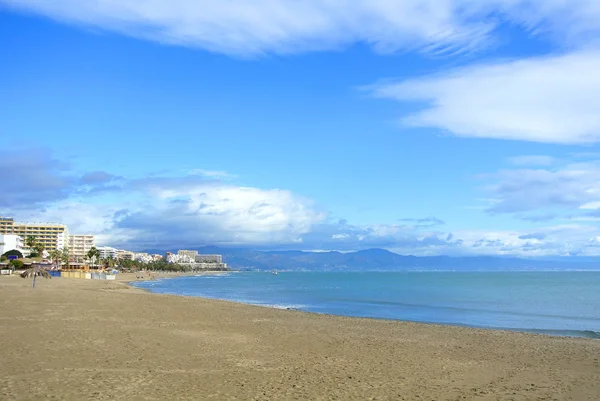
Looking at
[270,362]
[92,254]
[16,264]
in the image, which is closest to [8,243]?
[92,254]

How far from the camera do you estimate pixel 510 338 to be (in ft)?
74.3

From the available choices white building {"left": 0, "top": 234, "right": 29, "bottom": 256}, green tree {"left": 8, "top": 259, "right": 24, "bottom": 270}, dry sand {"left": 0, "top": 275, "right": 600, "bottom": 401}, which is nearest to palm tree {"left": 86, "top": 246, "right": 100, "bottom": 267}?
white building {"left": 0, "top": 234, "right": 29, "bottom": 256}

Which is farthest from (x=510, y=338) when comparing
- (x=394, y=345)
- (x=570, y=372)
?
(x=570, y=372)

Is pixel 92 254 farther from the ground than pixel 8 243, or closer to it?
closer to it

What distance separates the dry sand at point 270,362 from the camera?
35.1 ft

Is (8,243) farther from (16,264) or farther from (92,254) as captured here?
(16,264)

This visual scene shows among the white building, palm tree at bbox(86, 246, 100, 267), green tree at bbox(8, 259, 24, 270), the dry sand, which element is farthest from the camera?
palm tree at bbox(86, 246, 100, 267)

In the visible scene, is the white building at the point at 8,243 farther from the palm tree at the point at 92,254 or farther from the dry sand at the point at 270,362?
the dry sand at the point at 270,362

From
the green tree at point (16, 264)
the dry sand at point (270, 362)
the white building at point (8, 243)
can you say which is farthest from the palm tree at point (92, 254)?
the dry sand at point (270, 362)

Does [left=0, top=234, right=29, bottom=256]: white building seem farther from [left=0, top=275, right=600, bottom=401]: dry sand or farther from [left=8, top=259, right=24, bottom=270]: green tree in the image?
[left=0, top=275, right=600, bottom=401]: dry sand

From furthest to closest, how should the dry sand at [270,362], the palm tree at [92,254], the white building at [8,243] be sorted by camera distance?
the palm tree at [92,254] → the white building at [8,243] → the dry sand at [270,362]

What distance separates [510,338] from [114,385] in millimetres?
17652

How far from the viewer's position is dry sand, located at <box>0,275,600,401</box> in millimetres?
10711

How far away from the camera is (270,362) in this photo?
564 inches
